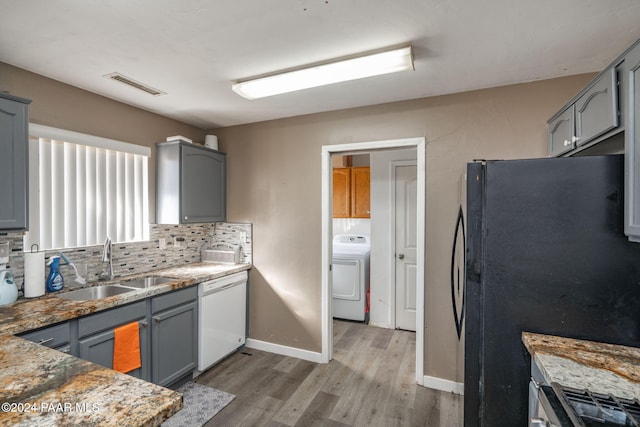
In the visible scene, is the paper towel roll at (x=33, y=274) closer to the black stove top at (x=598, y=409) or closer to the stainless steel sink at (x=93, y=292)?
the stainless steel sink at (x=93, y=292)

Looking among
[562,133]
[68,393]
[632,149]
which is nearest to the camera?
[68,393]

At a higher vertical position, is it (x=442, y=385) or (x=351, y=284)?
(x=351, y=284)

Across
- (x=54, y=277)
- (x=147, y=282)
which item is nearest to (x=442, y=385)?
(x=147, y=282)

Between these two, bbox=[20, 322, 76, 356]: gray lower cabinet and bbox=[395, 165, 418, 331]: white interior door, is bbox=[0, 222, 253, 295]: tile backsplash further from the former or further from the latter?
bbox=[395, 165, 418, 331]: white interior door

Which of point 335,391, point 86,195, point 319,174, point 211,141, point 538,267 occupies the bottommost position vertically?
point 335,391

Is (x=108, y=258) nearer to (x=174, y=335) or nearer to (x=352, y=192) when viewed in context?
(x=174, y=335)

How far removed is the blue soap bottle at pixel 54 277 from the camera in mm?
2104

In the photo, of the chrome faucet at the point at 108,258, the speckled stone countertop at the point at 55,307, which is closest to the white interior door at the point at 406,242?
the speckled stone countertop at the point at 55,307

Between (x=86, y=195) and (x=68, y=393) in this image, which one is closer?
(x=68, y=393)

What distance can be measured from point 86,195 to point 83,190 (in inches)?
1.7

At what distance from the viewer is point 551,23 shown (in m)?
1.54

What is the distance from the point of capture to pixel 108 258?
2480 mm

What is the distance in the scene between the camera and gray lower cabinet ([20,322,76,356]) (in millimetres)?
1599

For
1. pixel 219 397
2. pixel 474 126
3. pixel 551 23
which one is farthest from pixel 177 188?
pixel 551 23
